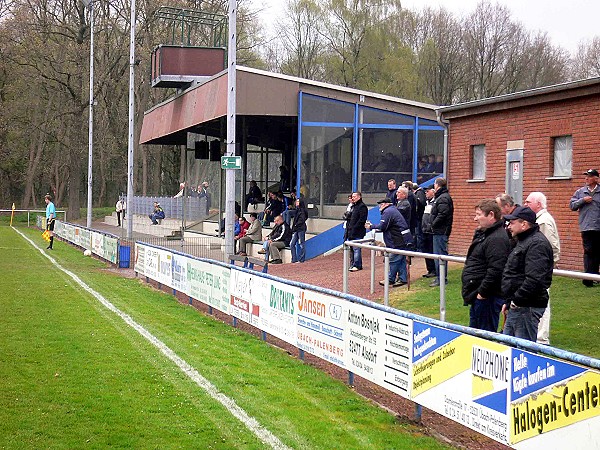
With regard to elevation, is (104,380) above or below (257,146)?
below

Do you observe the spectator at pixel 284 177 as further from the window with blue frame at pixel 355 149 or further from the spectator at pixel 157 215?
the spectator at pixel 157 215

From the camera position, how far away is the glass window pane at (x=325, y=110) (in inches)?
1168

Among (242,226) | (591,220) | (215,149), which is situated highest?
(215,149)

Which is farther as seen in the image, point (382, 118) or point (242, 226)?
point (382, 118)

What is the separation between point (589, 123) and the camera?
17.9m

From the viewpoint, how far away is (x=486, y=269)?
30.3 ft

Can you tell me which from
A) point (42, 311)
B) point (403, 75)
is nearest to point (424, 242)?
point (42, 311)

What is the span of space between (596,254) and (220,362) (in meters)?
6.38

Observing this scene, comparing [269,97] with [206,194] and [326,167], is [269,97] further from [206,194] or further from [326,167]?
[206,194]

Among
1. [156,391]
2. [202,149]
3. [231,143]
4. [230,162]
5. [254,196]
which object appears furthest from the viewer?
[254,196]

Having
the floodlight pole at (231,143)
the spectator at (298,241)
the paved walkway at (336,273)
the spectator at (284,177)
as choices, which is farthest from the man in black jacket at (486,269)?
the spectator at (284,177)

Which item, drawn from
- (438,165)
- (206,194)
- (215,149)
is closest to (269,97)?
(215,149)

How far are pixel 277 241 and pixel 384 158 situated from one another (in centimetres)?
569

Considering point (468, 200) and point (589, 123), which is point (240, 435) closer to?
point (589, 123)
